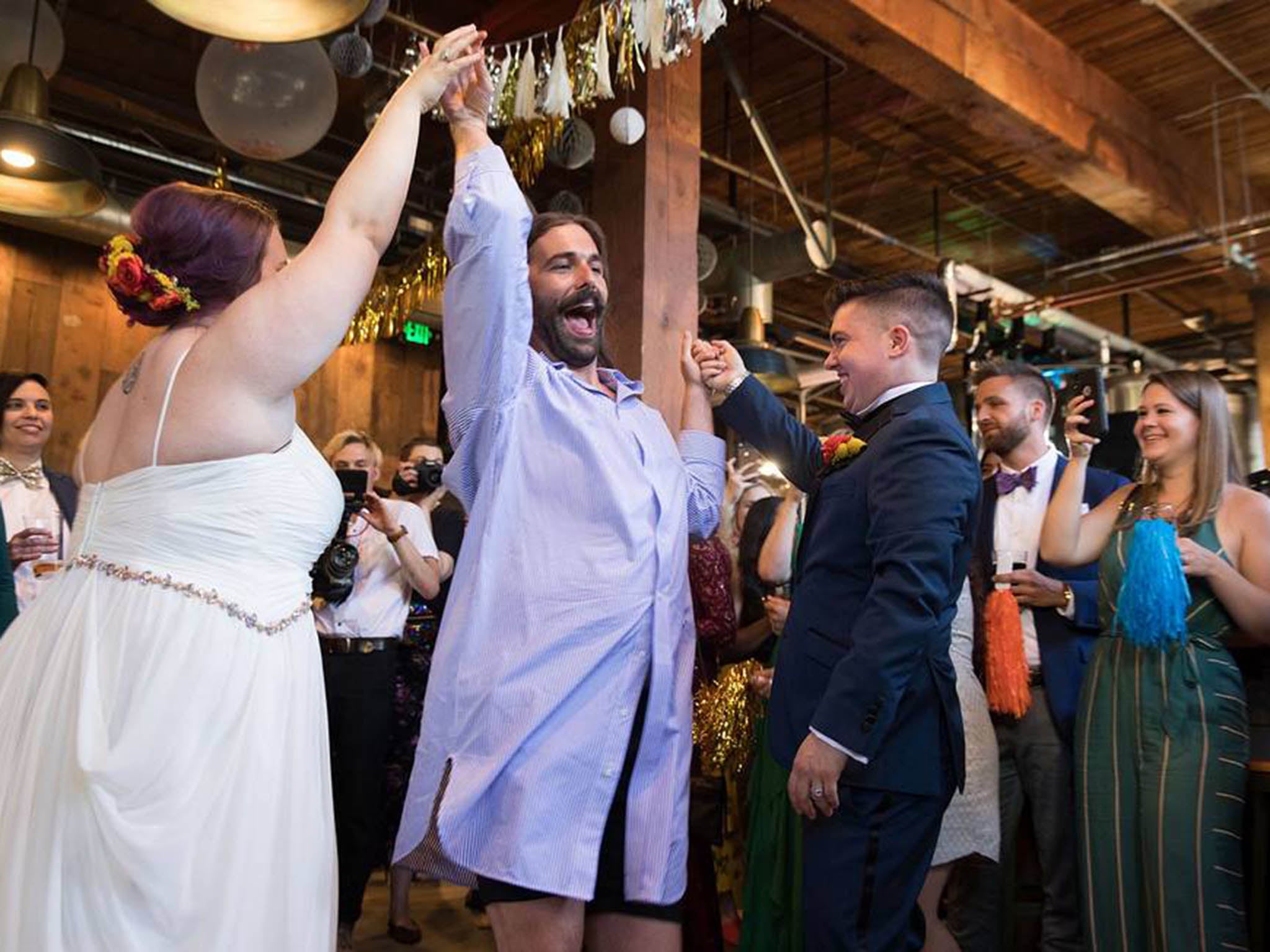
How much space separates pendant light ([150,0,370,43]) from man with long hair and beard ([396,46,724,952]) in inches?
39.8

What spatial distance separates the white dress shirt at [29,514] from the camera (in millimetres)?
3383

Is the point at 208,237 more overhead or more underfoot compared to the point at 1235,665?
more overhead

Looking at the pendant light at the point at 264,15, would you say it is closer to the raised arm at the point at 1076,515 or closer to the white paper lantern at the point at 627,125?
the white paper lantern at the point at 627,125

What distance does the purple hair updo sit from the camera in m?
1.49

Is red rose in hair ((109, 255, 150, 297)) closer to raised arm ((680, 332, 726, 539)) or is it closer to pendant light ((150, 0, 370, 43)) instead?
raised arm ((680, 332, 726, 539))

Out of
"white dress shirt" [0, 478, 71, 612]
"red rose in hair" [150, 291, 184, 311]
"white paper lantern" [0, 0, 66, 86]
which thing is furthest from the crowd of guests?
"white paper lantern" [0, 0, 66, 86]

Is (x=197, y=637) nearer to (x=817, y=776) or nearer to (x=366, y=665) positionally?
(x=817, y=776)

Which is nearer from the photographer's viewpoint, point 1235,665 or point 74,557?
point 74,557

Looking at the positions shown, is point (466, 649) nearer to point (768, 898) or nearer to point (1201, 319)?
point (768, 898)

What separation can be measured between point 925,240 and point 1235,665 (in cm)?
555

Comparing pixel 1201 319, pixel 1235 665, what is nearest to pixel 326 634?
pixel 1235 665

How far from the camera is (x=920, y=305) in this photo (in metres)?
2.19

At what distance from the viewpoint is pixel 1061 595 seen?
9.77 feet

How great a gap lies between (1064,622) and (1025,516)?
0.34 metres
